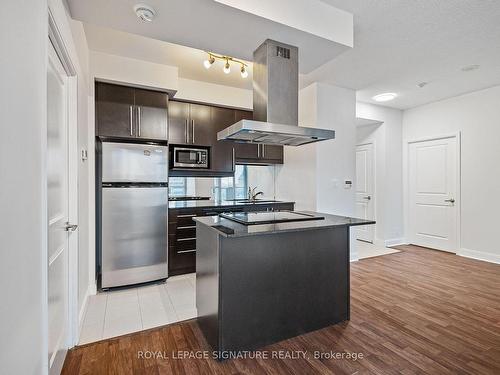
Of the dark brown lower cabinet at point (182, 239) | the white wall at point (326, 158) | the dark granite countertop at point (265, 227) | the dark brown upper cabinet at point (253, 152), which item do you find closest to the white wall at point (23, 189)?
the dark granite countertop at point (265, 227)

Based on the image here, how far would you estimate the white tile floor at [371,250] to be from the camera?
4570 millimetres

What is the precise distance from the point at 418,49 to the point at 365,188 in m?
3.05

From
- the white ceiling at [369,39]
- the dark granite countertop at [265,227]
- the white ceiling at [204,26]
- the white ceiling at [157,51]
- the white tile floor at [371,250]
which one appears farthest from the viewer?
the white tile floor at [371,250]

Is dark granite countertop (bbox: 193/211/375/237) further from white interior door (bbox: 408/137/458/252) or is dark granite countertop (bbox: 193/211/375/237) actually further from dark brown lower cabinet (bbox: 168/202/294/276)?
white interior door (bbox: 408/137/458/252)

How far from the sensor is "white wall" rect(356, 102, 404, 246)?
5.20 m

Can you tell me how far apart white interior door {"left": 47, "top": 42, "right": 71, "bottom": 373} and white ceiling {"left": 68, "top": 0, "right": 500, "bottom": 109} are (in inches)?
26.0

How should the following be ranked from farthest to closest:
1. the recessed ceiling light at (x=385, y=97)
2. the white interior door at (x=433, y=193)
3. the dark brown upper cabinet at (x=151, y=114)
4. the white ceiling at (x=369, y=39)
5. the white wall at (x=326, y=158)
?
the white interior door at (x=433, y=193) < the recessed ceiling light at (x=385, y=97) < the white wall at (x=326, y=158) < the dark brown upper cabinet at (x=151, y=114) < the white ceiling at (x=369, y=39)

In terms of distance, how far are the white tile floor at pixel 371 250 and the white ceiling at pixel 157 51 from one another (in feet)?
11.6

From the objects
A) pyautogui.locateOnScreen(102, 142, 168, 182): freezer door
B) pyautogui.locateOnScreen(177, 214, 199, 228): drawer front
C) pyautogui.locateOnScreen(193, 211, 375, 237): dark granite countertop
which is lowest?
pyautogui.locateOnScreen(177, 214, 199, 228): drawer front

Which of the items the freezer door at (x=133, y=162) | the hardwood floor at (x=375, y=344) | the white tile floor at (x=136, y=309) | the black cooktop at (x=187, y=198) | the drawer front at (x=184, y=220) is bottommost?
the hardwood floor at (x=375, y=344)

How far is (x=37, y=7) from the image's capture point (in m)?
1.15

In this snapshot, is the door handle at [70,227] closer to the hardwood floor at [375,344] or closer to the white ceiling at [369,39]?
the hardwood floor at [375,344]

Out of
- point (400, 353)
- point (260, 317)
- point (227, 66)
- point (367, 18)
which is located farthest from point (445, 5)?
point (260, 317)

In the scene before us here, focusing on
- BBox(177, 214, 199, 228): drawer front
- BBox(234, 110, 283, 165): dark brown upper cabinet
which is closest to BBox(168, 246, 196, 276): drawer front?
BBox(177, 214, 199, 228): drawer front
